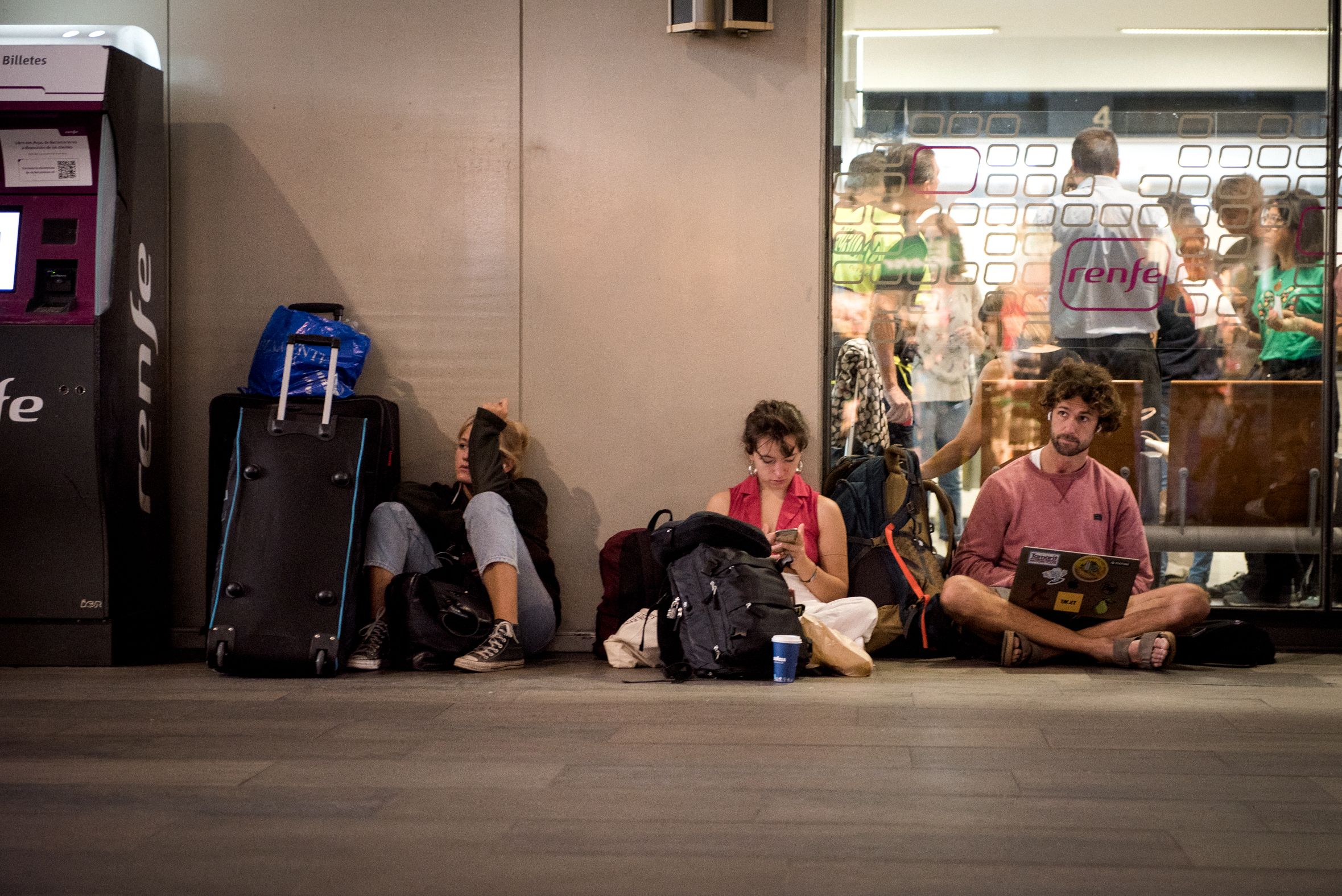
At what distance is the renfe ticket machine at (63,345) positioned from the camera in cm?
393

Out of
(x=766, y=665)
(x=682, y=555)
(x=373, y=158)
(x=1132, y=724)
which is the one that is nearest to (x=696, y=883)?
(x=1132, y=724)

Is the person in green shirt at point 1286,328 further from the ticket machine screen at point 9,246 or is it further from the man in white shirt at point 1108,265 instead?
the ticket machine screen at point 9,246

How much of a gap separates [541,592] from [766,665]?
0.91 m

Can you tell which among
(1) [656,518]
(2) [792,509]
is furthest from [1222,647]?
(1) [656,518]

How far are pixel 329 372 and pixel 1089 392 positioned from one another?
8.47 ft

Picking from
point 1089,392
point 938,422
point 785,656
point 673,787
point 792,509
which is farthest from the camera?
point 938,422

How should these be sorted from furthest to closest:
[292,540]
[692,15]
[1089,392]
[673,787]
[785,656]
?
[692,15]
[1089,392]
[292,540]
[785,656]
[673,787]

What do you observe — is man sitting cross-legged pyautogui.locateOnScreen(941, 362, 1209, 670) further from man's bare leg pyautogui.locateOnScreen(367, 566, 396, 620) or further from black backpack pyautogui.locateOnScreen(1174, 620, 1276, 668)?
man's bare leg pyautogui.locateOnScreen(367, 566, 396, 620)

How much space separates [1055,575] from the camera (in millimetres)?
3846

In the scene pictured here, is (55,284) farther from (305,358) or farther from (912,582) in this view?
(912,582)

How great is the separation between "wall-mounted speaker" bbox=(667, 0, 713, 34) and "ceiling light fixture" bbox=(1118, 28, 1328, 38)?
57.7 inches

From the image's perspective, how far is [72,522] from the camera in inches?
156

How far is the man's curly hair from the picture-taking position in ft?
13.3

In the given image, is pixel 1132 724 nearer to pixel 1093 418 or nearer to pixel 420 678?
pixel 1093 418
